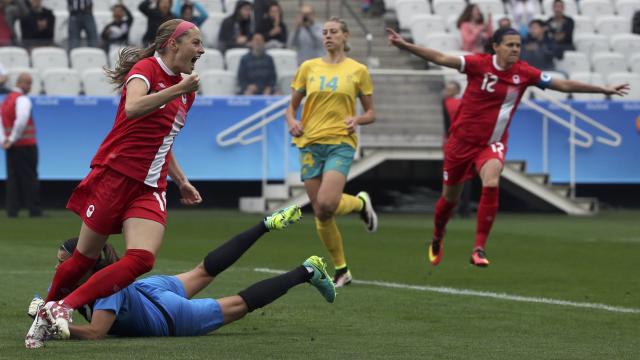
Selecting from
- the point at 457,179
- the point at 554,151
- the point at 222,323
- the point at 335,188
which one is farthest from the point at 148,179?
the point at 554,151

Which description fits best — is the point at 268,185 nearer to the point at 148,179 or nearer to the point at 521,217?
the point at 521,217

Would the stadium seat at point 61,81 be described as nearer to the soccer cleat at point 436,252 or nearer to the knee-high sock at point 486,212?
the soccer cleat at point 436,252

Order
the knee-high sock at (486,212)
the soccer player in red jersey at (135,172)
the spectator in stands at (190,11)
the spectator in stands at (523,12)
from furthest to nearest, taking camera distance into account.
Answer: the spectator in stands at (523,12), the spectator in stands at (190,11), the knee-high sock at (486,212), the soccer player in red jersey at (135,172)

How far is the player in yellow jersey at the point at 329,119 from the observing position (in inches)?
496

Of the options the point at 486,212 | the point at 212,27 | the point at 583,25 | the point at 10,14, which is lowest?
the point at 583,25

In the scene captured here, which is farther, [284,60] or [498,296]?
[284,60]

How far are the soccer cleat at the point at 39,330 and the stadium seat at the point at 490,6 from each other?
2099cm

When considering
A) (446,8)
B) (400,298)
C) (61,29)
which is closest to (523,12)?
(446,8)

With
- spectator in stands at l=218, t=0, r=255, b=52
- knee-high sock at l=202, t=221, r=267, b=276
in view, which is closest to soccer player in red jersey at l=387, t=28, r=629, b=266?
knee-high sock at l=202, t=221, r=267, b=276

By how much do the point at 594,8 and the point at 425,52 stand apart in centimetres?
1722

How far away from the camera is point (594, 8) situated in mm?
29172

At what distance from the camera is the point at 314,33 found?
968 inches

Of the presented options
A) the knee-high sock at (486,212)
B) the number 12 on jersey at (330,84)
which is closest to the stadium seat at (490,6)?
the knee-high sock at (486,212)

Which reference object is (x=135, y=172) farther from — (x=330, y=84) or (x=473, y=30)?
(x=473, y=30)
